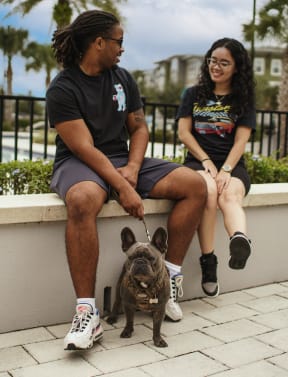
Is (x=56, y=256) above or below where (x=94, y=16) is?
below

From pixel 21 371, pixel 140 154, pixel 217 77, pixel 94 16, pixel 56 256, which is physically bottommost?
pixel 21 371

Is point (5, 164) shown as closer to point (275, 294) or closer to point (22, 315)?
point (22, 315)

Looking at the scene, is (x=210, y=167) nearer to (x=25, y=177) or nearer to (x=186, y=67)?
(x=25, y=177)

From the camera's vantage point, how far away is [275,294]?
4340 millimetres

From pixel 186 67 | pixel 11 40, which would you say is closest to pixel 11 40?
pixel 11 40

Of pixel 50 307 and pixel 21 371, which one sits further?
pixel 50 307

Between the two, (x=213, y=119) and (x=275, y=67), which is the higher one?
(x=275, y=67)

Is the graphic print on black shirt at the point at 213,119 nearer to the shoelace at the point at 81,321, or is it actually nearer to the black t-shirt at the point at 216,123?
the black t-shirt at the point at 216,123

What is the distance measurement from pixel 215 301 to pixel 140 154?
3.87 ft

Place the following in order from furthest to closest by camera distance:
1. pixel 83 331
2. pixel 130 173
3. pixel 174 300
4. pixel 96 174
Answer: pixel 174 300 → pixel 130 173 → pixel 96 174 → pixel 83 331

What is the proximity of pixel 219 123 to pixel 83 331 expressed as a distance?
183 centimetres

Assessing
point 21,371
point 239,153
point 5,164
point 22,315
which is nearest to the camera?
point 21,371

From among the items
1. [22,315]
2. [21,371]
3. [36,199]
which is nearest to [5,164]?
[36,199]

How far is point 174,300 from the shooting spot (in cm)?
374
